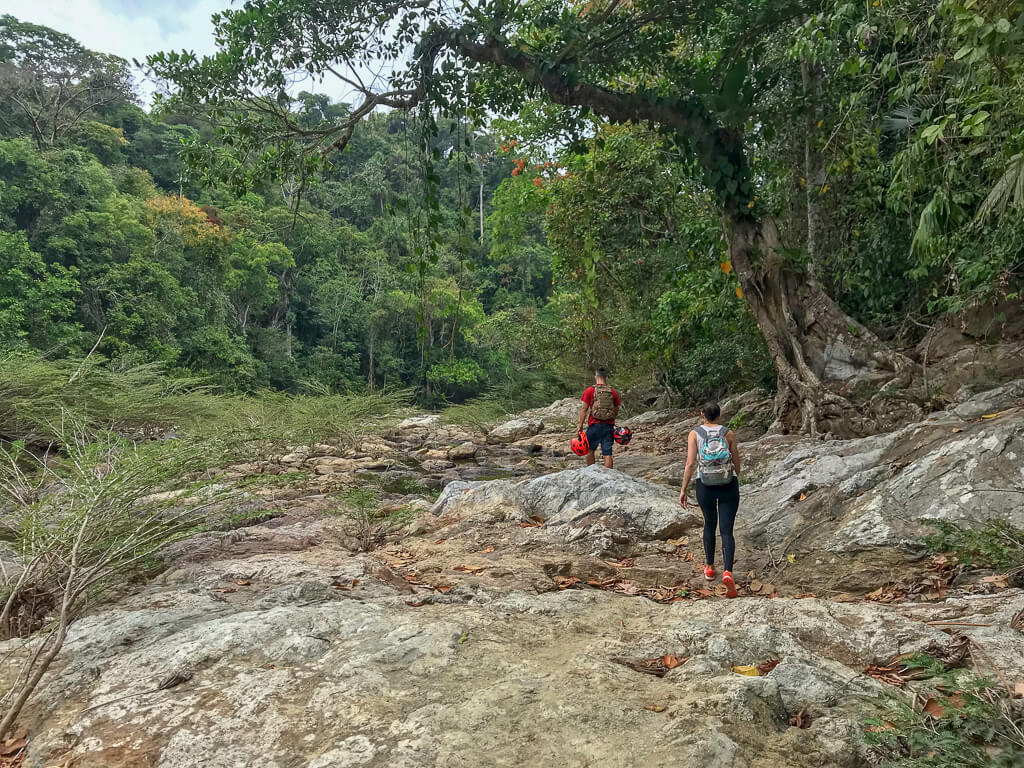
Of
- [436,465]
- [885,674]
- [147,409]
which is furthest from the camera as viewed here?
[436,465]

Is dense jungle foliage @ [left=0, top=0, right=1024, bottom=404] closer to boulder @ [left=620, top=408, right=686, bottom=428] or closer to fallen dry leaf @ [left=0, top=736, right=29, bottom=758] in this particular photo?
boulder @ [left=620, top=408, right=686, bottom=428]

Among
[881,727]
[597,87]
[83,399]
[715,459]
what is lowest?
[881,727]

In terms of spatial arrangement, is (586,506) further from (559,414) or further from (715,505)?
(559,414)

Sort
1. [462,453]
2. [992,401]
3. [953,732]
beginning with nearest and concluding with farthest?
[953,732], [992,401], [462,453]

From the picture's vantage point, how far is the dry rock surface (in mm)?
2094

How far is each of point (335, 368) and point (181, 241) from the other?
12198 millimetres

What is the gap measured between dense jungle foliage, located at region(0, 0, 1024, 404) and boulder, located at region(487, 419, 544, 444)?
2.50 m

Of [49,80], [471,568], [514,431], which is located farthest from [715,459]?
[49,80]

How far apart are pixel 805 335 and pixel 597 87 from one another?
3696 mm

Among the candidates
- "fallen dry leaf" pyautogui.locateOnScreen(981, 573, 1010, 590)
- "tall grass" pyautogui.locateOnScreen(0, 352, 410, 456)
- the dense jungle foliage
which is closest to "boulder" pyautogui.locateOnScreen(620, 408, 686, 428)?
the dense jungle foliage

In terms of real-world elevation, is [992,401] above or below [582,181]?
below

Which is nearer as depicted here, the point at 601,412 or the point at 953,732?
the point at 953,732

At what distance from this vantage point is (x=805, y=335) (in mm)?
7855

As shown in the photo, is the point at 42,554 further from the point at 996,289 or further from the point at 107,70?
the point at 107,70
